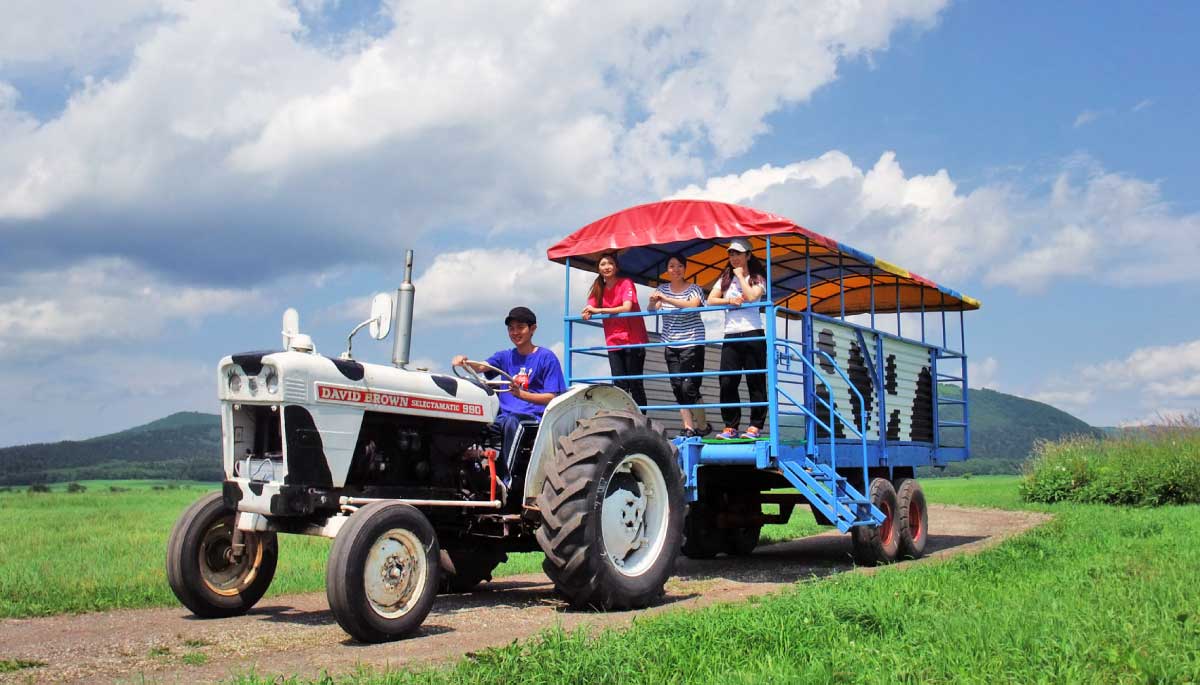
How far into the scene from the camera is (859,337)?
11000 mm

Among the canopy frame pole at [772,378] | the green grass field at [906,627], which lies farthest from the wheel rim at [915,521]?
the canopy frame pole at [772,378]

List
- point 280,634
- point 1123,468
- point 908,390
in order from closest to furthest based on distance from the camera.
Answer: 1. point 280,634
2. point 908,390
3. point 1123,468

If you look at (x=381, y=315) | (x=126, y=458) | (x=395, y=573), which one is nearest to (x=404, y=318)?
(x=381, y=315)

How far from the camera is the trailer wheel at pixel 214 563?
686cm

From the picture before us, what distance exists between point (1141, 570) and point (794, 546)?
6.26 metres

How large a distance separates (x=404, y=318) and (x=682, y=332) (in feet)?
11.0

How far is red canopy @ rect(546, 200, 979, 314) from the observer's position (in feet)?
30.2

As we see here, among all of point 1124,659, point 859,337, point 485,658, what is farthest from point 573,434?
point 859,337

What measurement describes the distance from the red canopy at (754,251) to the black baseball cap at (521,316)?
64.9 inches

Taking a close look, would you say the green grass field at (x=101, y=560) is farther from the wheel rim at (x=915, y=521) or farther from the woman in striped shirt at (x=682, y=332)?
the wheel rim at (x=915, y=521)

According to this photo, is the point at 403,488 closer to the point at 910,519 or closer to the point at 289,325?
the point at 289,325

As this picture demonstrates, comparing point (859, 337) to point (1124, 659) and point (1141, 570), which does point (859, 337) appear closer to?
point (1141, 570)

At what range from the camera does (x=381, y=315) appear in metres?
6.93

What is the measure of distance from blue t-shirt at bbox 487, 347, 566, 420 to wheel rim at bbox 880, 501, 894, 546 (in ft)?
13.9
